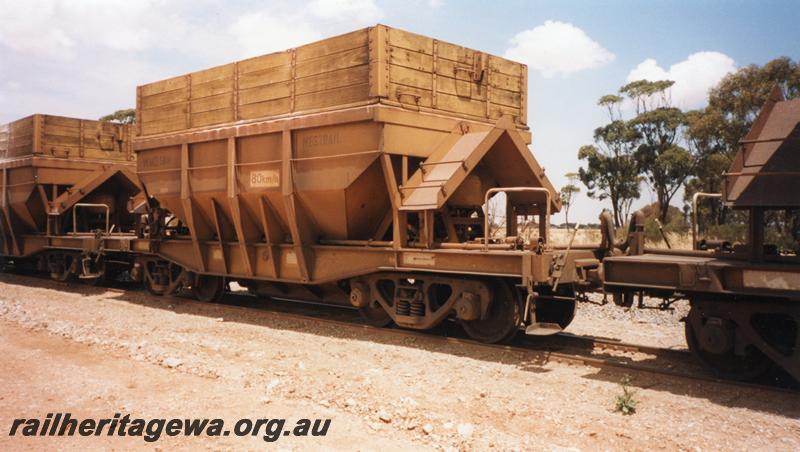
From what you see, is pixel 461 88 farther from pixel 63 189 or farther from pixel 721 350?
pixel 63 189

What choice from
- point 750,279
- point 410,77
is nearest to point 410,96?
point 410,77

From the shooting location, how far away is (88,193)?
1708cm

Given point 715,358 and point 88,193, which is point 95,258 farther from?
point 715,358

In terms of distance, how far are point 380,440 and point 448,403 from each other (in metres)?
1.06

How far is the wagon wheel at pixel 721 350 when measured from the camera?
6504 mm

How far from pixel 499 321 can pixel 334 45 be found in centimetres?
474

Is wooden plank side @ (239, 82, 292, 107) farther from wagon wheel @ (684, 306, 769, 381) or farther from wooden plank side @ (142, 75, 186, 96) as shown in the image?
wagon wheel @ (684, 306, 769, 381)

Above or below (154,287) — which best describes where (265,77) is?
above

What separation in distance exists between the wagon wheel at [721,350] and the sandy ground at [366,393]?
0.38m

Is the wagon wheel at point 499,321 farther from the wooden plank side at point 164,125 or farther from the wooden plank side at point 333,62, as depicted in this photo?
the wooden plank side at point 164,125

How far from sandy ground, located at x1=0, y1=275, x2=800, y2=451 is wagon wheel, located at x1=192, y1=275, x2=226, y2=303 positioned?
3.04m

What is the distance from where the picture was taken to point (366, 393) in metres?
6.05

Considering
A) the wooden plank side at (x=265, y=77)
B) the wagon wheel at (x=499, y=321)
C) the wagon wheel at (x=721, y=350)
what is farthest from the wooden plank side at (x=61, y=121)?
the wagon wheel at (x=721, y=350)

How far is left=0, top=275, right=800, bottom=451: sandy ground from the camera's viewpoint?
4953 millimetres
